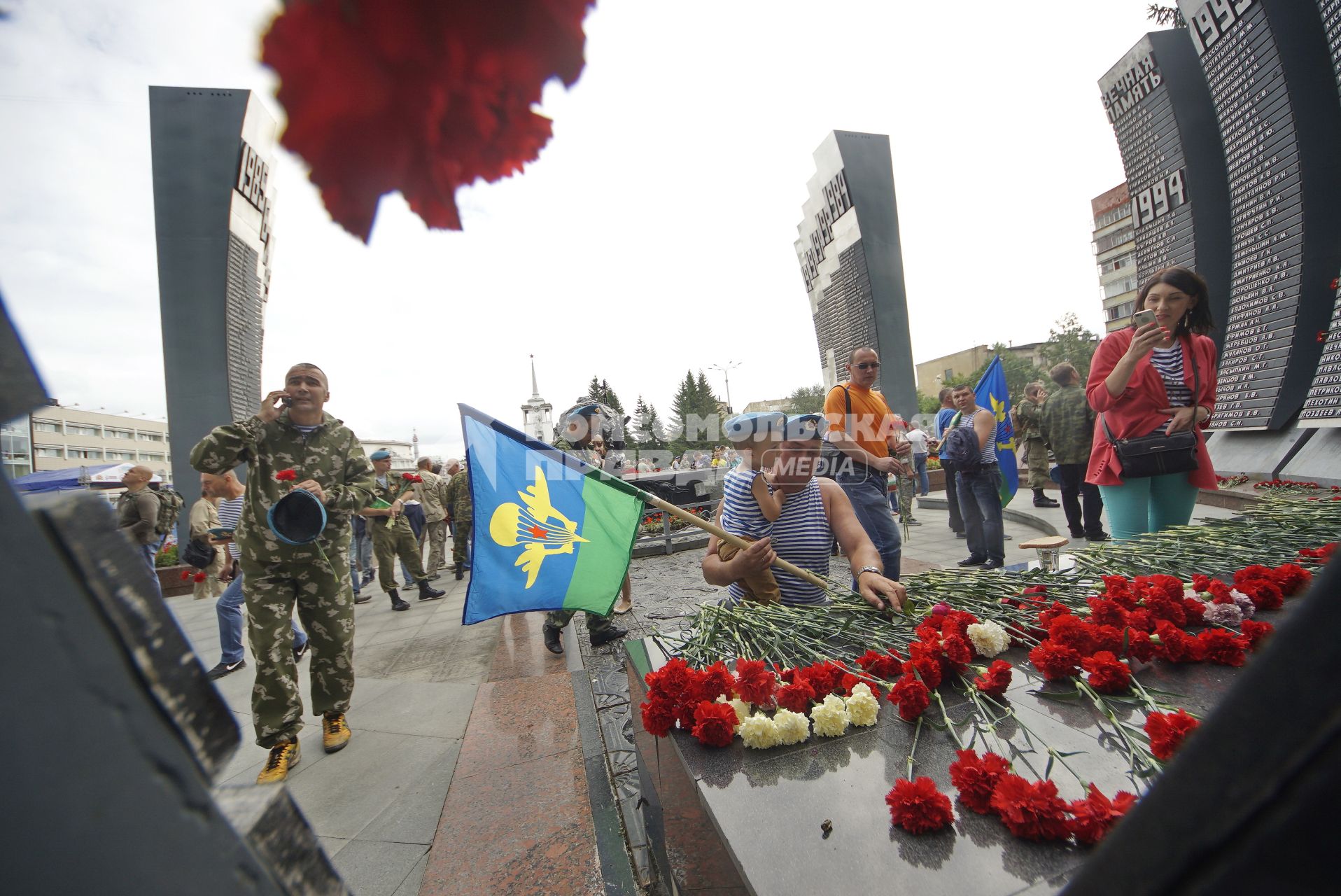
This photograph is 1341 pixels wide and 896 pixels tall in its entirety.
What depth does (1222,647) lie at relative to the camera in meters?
1.26

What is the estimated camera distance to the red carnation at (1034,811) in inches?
31.8

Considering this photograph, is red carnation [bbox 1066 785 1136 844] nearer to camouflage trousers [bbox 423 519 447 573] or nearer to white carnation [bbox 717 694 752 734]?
white carnation [bbox 717 694 752 734]

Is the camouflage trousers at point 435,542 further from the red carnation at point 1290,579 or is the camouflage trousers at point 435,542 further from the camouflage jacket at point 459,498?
the red carnation at point 1290,579

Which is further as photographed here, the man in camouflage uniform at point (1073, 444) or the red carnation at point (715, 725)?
the man in camouflage uniform at point (1073, 444)

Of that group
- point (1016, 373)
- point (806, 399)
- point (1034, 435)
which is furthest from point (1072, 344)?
point (1034, 435)

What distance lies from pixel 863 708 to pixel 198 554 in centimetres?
502

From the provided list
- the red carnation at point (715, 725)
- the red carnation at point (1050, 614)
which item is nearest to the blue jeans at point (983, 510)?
the red carnation at point (1050, 614)

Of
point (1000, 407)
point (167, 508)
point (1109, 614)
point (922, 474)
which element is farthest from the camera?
point (922, 474)

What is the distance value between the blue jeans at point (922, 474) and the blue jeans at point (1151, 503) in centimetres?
800

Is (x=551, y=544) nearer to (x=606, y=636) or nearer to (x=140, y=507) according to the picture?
(x=606, y=636)

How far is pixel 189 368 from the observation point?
0.98 metres

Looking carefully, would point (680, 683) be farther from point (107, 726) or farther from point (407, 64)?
point (407, 64)

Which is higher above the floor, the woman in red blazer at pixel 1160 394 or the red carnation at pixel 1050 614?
the woman in red blazer at pixel 1160 394

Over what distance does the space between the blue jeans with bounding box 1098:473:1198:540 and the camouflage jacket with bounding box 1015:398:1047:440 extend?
4.69m
